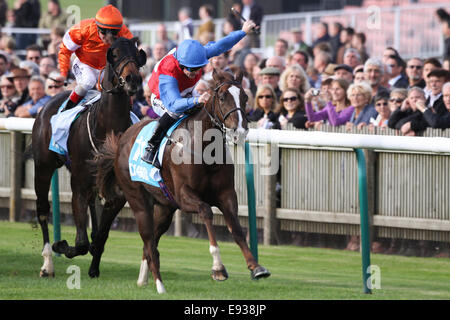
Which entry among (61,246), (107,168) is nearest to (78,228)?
(61,246)

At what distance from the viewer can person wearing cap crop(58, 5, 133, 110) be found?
28.1 ft

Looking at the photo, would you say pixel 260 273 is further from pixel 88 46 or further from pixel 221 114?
pixel 88 46

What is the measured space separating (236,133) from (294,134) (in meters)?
0.89

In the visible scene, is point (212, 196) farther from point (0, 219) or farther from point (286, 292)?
point (0, 219)

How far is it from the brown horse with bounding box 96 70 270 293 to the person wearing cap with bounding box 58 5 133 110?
4.16 ft

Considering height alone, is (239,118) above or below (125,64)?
below

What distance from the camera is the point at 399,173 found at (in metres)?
9.55

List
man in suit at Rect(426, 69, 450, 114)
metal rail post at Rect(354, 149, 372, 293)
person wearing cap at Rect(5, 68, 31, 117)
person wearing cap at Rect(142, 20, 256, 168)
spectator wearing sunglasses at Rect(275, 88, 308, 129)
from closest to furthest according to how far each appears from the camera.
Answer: metal rail post at Rect(354, 149, 372, 293) → person wearing cap at Rect(142, 20, 256, 168) → man in suit at Rect(426, 69, 450, 114) → spectator wearing sunglasses at Rect(275, 88, 308, 129) → person wearing cap at Rect(5, 68, 31, 117)

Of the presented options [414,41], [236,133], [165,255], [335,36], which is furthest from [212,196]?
[414,41]

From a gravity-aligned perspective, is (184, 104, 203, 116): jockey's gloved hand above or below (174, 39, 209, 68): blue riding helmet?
below

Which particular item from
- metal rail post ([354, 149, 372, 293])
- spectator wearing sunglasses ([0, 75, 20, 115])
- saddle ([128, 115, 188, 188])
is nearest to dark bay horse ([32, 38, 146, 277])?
saddle ([128, 115, 188, 188])

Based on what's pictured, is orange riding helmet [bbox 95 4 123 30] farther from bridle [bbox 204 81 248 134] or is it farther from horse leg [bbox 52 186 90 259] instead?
bridle [bbox 204 81 248 134]

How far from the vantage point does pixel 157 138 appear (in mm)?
7223

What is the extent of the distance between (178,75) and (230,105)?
0.81 metres
